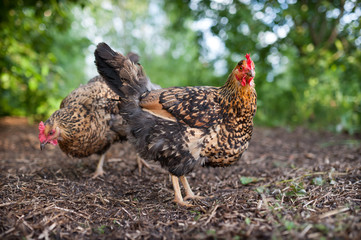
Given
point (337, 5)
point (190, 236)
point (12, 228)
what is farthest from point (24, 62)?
point (337, 5)

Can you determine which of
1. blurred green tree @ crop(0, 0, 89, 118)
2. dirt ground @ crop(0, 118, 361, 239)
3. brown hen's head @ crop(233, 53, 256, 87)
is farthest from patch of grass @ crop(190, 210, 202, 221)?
blurred green tree @ crop(0, 0, 89, 118)

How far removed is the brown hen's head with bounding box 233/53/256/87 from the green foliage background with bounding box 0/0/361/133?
137 inches

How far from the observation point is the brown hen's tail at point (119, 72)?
3068 millimetres

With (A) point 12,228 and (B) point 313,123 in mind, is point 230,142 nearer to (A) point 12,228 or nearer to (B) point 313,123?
(A) point 12,228

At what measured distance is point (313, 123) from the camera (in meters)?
7.38

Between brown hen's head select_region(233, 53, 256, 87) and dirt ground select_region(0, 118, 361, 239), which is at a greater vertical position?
brown hen's head select_region(233, 53, 256, 87)

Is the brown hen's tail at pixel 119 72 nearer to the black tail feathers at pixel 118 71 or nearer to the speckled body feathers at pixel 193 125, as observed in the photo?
the black tail feathers at pixel 118 71

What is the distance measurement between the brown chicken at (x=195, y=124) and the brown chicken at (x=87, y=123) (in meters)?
0.51

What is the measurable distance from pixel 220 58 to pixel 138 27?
10433 millimetres

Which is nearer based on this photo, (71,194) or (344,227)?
(344,227)

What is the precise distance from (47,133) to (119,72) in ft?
3.75

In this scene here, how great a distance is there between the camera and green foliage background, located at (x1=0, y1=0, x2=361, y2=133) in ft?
18.3

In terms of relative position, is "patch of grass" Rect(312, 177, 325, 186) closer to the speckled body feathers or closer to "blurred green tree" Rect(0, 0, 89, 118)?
the speckled body feathers

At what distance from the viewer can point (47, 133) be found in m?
3.25
